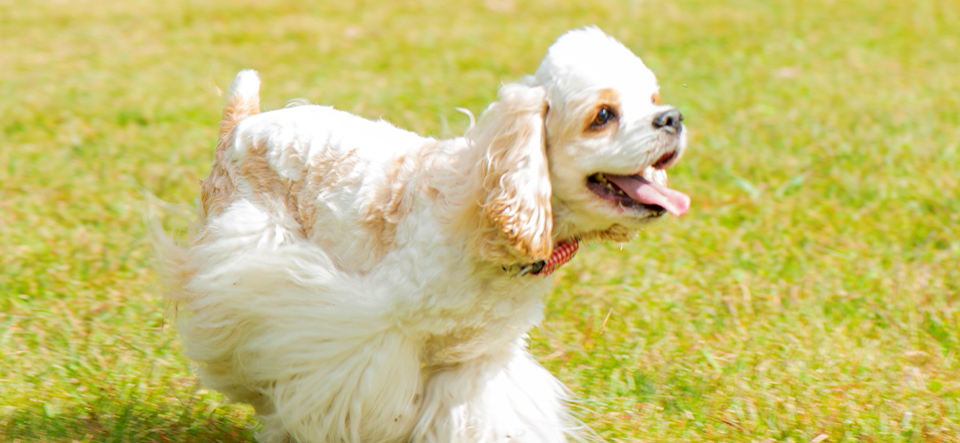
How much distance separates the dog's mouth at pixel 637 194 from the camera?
2.90 m

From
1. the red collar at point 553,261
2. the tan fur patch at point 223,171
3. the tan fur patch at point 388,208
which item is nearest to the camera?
the red collar at point 553,261

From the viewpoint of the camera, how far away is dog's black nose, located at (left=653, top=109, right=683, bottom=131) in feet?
9.36

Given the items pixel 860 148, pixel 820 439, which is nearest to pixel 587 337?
pixel 820 439

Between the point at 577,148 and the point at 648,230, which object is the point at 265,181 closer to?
the point at 577,148

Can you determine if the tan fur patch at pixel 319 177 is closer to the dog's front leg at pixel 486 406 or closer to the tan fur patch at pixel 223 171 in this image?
the tan fur patch at pixel 223 171

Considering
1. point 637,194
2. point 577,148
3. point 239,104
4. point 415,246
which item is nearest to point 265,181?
point 239,104

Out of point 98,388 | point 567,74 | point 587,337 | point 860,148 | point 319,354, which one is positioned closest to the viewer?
point 567,74

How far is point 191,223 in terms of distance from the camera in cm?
390

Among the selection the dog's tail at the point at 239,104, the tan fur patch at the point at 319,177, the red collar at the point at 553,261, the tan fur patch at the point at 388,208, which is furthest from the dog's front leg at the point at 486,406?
the dog's tail at the point at 239,104

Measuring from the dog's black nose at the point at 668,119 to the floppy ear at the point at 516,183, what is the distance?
0.34 meters

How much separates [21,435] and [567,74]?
2.34 meters

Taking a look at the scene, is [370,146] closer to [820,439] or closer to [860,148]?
[820,439]

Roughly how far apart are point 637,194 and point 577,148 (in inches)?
9.1

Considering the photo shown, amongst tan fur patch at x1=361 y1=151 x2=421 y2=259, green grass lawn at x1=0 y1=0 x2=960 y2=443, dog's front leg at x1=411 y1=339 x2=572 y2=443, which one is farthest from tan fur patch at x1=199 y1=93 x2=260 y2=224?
dog's front leg at x1=411 y1=339 x2=572 y2=443
